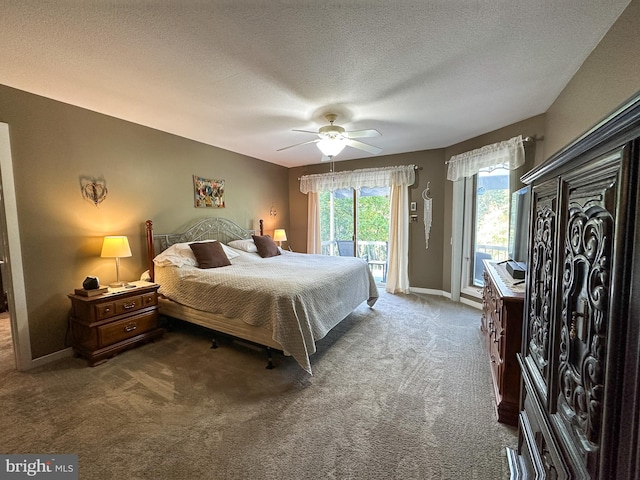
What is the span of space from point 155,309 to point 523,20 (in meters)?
4.03

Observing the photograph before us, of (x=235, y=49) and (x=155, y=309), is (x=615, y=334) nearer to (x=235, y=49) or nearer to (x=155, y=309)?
(x=235, y=49)

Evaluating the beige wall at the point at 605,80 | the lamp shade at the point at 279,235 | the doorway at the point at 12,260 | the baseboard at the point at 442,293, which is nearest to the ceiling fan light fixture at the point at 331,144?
the beige wall at the point at 605,80

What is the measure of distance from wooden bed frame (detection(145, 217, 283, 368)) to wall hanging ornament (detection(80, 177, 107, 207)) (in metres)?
0.54

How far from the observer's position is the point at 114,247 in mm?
2787

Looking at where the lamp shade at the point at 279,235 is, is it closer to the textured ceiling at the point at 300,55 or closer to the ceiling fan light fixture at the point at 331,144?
the textured ceiling at the point at 300,55

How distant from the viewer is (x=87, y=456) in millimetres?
1562

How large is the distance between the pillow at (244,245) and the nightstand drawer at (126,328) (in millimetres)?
1554

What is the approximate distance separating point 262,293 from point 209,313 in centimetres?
79

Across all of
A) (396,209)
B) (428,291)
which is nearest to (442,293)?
(428,291)

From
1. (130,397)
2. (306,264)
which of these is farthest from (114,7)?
(306,264)

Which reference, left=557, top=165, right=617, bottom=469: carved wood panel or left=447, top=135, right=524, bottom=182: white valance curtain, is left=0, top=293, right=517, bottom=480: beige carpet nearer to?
left=557, top=165, right=617, bottom=469: carved wood panel

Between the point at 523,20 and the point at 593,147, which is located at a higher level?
the point at 523,20

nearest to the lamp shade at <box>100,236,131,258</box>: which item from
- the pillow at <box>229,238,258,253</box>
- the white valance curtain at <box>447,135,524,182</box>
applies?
the pillow at <box>229,238,258,253</box>

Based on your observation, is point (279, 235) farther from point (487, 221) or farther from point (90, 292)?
point (487, 221)
